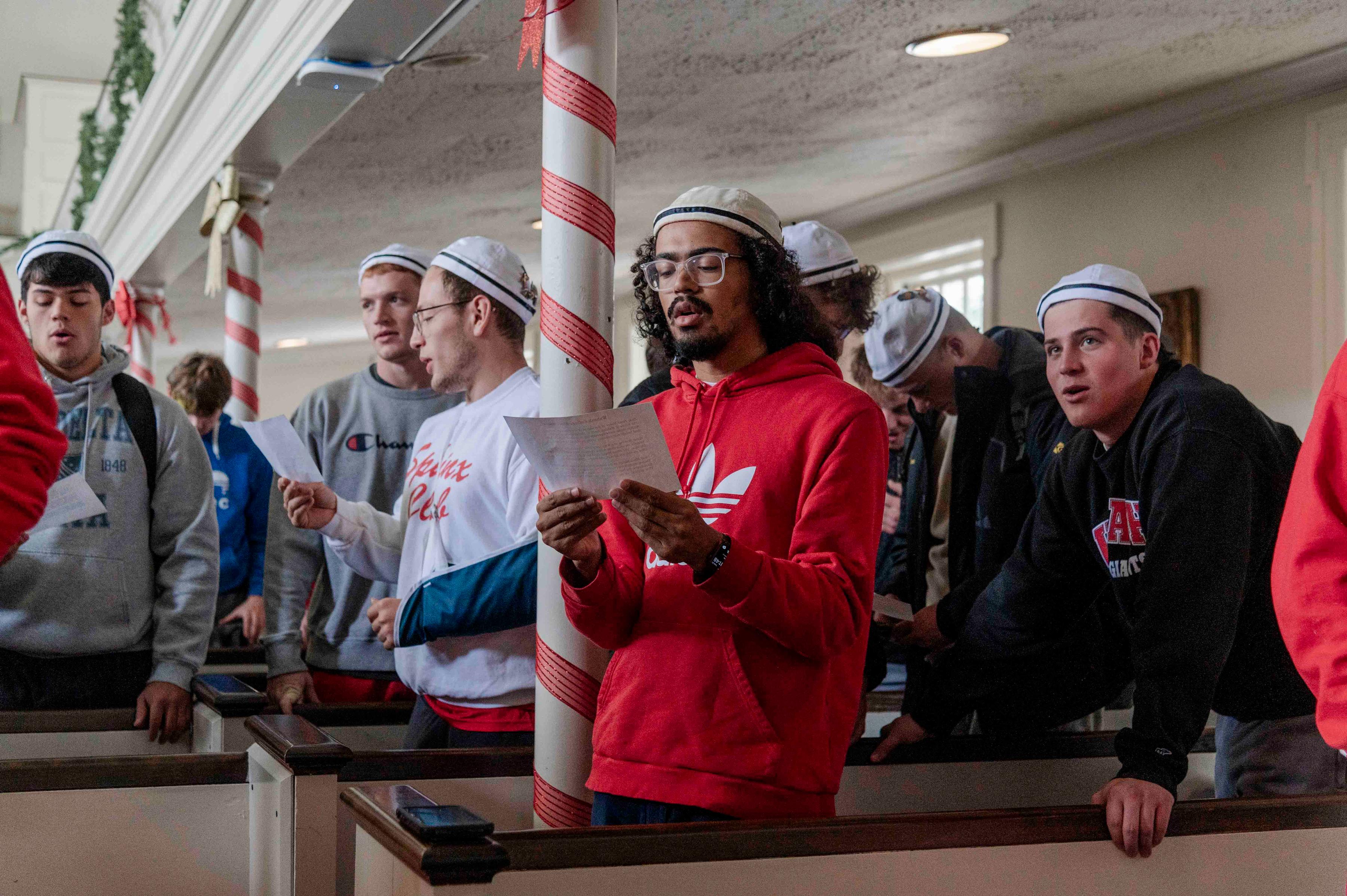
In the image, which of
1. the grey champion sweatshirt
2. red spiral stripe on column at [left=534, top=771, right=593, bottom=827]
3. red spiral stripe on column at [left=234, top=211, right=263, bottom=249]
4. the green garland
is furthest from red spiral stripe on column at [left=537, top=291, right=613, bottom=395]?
the green garland

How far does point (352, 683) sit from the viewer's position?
11.5ft

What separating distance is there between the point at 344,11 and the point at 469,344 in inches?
63.5

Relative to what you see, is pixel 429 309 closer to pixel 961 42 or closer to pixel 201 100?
pixel 961 42

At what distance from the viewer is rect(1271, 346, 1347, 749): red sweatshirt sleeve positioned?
1.33 m

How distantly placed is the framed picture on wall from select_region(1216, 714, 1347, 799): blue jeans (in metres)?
3.57

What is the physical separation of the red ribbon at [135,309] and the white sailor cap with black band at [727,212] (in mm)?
6512

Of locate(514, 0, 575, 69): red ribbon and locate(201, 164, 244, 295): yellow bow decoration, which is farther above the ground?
locate(201, 164, 244, 295): yellow bow decoration

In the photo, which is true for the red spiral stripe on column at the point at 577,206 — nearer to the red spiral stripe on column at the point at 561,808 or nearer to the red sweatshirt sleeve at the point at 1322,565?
the red spiral stripe on column at the point at 561,808

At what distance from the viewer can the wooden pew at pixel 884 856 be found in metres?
1.72

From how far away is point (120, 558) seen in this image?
10.2 ft

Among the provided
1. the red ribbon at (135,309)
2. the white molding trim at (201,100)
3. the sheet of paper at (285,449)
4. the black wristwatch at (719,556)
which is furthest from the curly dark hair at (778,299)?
the red ribbon at (135,309)

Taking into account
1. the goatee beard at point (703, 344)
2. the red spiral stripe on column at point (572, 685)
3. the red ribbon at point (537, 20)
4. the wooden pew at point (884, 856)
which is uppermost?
the red ribbon at point (537, 20)

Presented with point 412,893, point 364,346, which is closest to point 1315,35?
point 412,893

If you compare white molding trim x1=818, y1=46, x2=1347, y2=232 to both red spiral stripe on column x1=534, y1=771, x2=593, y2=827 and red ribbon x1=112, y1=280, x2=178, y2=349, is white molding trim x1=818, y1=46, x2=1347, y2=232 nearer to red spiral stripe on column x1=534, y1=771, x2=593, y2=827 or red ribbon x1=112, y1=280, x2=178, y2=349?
red spiral stripe on column x1=534, y1=771, x2=593, y2=827
